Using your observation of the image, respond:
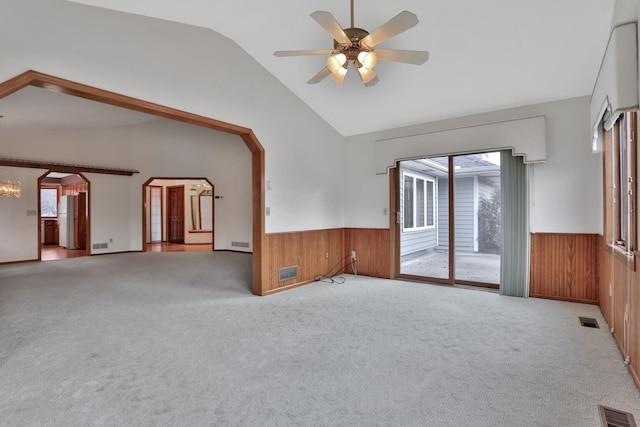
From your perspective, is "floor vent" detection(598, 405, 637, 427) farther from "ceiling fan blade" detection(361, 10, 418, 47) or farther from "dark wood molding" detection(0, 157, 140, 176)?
"dark wood molding" detection(0, 157, 140, 176)

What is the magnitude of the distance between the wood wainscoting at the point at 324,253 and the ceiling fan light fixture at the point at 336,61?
2.59 metres

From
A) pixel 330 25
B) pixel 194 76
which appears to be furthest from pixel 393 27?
pixel 194 76

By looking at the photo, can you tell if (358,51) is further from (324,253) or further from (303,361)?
(324,253)

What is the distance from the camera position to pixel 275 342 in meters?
2.92

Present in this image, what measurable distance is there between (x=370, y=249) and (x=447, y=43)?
3.51 metres

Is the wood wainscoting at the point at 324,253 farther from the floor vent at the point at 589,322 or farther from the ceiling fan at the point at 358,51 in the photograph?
the floor vent at the point at 589,322

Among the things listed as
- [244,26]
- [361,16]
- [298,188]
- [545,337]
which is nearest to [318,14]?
[361,16]

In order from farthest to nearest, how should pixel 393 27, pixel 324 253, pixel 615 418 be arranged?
1. pixel 324 253
2. pixel 393 27
3. pixel 615 418

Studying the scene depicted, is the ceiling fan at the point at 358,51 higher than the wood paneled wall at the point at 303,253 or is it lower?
higher

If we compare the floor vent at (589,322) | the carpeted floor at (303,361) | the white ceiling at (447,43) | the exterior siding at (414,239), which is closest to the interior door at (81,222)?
the white ceiling at (447,43)

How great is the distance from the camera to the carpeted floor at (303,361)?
1.91m

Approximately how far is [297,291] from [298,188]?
1631 millimetres

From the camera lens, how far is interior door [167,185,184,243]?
12000 millimetres

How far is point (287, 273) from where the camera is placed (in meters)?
5.04
